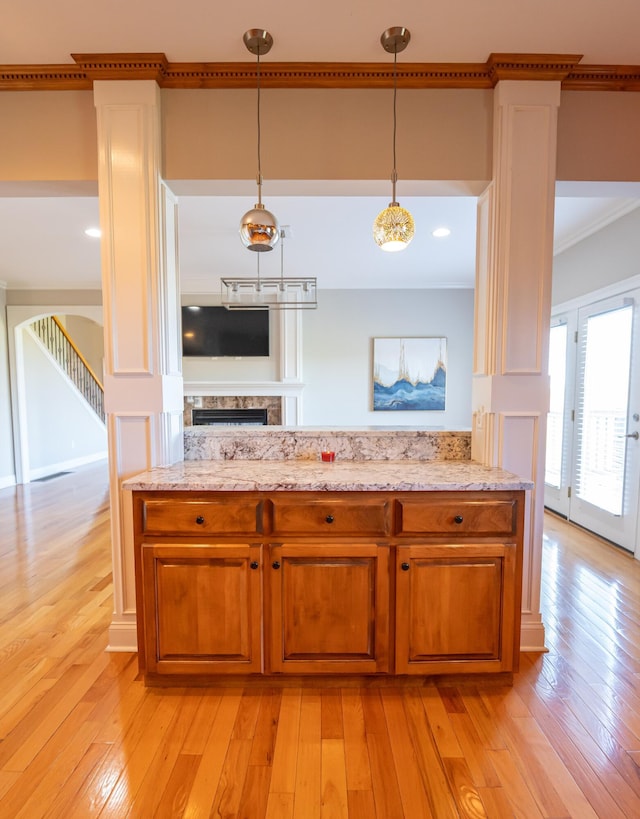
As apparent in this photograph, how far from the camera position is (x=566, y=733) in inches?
62.4

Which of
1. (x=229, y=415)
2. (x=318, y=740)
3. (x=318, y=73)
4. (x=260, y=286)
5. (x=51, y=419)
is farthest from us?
(x=51, y=419)

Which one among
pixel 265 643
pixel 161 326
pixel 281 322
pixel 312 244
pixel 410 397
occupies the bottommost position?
pixel 265 643

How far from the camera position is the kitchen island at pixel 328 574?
1694 millimetres

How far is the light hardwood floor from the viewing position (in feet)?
4.32

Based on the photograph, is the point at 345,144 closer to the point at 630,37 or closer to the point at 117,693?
the point at 630,37

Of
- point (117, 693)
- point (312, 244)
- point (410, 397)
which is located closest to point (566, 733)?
point (117, 693)

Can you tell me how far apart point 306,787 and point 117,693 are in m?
0.96

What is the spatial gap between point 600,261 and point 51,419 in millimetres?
7437

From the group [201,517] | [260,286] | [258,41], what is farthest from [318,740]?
[260,286]

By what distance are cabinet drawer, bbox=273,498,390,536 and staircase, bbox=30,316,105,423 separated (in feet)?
21.8

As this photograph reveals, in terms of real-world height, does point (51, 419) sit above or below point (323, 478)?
below

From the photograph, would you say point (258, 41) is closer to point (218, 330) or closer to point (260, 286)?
point (260, 286)

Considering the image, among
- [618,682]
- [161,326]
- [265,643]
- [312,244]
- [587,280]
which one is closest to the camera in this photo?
[265,643]

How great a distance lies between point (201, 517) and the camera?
1.70 metres
